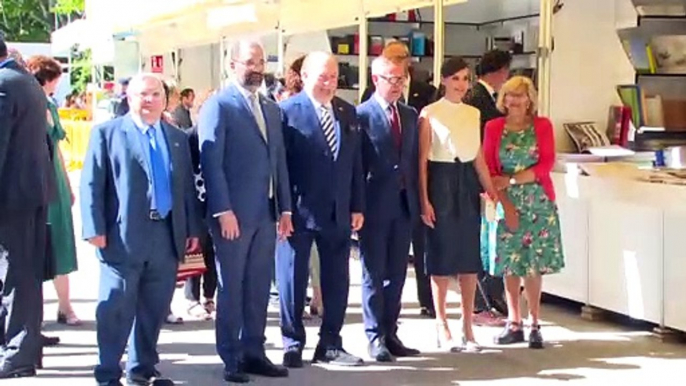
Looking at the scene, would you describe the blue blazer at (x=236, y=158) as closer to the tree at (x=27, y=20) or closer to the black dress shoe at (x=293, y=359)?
the black dress shoe at (x=293, y=359)

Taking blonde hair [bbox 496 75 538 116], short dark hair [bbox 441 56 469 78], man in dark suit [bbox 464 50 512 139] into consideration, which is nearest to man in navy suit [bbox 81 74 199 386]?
short dark hair [bbox 441 56 469 78]

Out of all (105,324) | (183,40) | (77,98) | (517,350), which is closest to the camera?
(105,324)

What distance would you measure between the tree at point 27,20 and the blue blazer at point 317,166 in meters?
36.4

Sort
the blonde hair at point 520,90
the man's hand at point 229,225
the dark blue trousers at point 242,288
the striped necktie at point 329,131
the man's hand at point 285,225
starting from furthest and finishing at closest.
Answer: the blonde hair at point 520,90 → the striped necktie at point 329,131 → the man's hand at point 285,225 → the dark blue trousers at point 242,288 → the man's hand at point 229,225

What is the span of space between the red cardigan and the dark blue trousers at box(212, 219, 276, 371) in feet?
4.85

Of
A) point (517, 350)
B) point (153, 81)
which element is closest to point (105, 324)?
point (153, 81)

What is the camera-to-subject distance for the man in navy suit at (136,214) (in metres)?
5.10

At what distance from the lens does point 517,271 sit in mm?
6406

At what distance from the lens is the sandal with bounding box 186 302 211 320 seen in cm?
736

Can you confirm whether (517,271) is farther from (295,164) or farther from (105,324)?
(105,324)

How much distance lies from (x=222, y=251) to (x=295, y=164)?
2.02 feet

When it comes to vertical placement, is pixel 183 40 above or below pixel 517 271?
above

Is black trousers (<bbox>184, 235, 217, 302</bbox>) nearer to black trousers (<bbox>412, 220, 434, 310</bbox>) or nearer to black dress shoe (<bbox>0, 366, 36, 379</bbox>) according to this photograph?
black trousers (<bbox>412, 220, 434, 310</bbox>)

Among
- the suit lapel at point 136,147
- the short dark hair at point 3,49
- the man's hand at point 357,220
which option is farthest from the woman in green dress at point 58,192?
the man's hand at point 357,220
